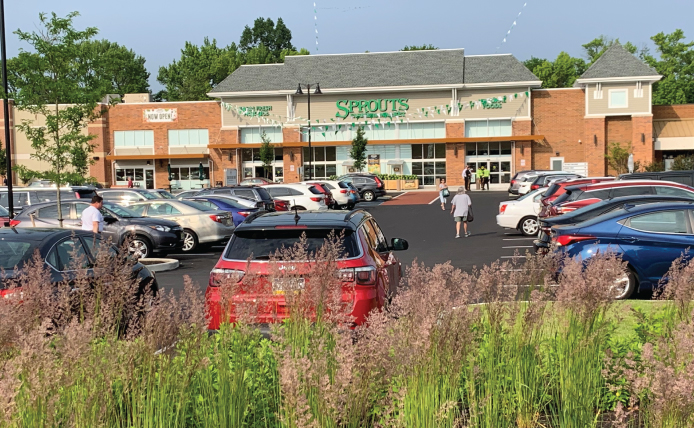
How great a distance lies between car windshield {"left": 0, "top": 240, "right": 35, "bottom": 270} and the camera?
8758 mm

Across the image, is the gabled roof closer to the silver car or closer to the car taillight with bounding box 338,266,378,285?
the silver car

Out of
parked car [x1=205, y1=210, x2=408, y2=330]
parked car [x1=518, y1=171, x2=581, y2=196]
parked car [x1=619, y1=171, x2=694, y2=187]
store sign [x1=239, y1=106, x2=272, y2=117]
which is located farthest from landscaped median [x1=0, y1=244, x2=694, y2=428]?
store sign [x1=239, y1=106, x2=272, y2=117]

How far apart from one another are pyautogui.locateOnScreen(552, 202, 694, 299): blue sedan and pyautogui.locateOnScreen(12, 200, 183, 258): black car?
35.4 ft

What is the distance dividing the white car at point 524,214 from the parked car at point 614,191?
2.89 meters

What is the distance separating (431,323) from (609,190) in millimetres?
16971

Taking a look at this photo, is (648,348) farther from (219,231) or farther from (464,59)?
(464,59)

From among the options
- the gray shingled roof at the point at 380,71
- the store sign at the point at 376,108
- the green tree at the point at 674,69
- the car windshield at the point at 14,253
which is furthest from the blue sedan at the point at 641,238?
the green tree at the point at 674,69

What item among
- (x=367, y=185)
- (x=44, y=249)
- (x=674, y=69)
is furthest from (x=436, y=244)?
(x=674, y=69)

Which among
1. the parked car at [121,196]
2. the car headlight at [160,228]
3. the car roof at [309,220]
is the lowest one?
the car headlight at [160,228]

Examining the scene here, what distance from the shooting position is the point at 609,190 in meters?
20.2

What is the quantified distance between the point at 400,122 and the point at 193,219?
150 ft

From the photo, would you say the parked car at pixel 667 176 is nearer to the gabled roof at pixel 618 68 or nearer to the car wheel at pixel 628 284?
the car wheel at pixel 628 284

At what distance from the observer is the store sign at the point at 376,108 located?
65.6 metres

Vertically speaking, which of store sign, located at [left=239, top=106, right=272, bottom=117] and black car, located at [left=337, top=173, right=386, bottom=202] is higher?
store sign, located at [left=239, top=106, right=272, bottom=117]
